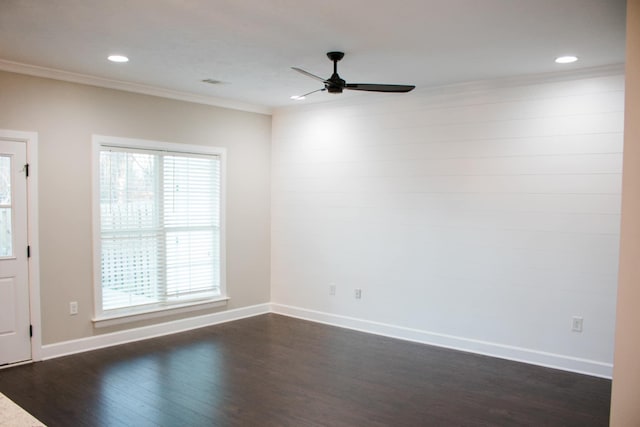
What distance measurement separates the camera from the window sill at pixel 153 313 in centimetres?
505

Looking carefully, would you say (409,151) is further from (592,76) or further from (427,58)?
(592,76)

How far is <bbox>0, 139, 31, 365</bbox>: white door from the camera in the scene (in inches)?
173

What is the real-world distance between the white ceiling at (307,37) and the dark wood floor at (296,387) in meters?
2.79

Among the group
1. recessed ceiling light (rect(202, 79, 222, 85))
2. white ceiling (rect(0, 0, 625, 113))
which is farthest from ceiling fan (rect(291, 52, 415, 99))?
recessed ceiling light (rect(202, 79, 222, 85))

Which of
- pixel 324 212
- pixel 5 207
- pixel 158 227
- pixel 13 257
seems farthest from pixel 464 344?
pixel 5 207

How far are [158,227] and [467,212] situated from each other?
3465mm

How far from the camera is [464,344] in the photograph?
504 centimetres

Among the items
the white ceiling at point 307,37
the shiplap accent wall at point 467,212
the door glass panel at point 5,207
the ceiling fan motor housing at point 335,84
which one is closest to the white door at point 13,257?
the door glass panel at point 5,207

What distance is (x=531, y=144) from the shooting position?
462 cm

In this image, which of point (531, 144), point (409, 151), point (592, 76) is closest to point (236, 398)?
point (409, 151)

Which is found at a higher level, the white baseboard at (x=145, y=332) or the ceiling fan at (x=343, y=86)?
the ceiling fan at (x=343, y=86)

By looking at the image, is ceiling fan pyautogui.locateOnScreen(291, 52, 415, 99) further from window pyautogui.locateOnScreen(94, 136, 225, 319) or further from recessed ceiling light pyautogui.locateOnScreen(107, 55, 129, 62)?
window pyautogui.locateOnScreen(94, 136, 225, 319)

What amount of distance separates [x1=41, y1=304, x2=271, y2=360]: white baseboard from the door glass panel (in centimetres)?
104

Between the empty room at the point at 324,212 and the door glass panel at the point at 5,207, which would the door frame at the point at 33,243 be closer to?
the empty room at the point at 324,212
